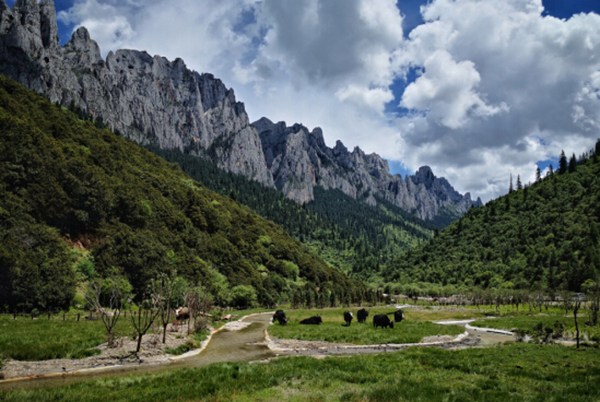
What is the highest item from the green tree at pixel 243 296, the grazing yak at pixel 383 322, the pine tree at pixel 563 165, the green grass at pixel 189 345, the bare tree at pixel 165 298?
the pine tree at pixel 563 165

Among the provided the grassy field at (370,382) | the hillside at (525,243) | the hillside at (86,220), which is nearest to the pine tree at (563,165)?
the hillside at (525,243)

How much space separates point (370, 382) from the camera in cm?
1481

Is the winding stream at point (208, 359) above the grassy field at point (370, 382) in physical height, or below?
below

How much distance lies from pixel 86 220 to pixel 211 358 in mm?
50397

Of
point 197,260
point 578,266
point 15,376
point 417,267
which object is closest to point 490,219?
point 417,267

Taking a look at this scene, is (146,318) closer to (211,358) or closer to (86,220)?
(211,358)

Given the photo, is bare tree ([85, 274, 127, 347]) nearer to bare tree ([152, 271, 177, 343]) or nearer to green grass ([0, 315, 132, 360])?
green grass ([0, 315, 132, 360])

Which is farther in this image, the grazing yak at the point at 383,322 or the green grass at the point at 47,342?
the grazing yak at the point at 383,322

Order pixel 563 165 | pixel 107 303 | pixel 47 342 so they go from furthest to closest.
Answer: pixel 563 165
pixel 107 303
pixel 47 342

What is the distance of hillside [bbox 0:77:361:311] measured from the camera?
43094 mm

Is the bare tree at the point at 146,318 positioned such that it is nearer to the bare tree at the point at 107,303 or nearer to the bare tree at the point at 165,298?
the bare tree at the point at 165,298

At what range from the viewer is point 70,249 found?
178 feet

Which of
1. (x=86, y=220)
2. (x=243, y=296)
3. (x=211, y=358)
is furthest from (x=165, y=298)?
(x=243, y=296)

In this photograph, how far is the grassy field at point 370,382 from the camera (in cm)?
1208
